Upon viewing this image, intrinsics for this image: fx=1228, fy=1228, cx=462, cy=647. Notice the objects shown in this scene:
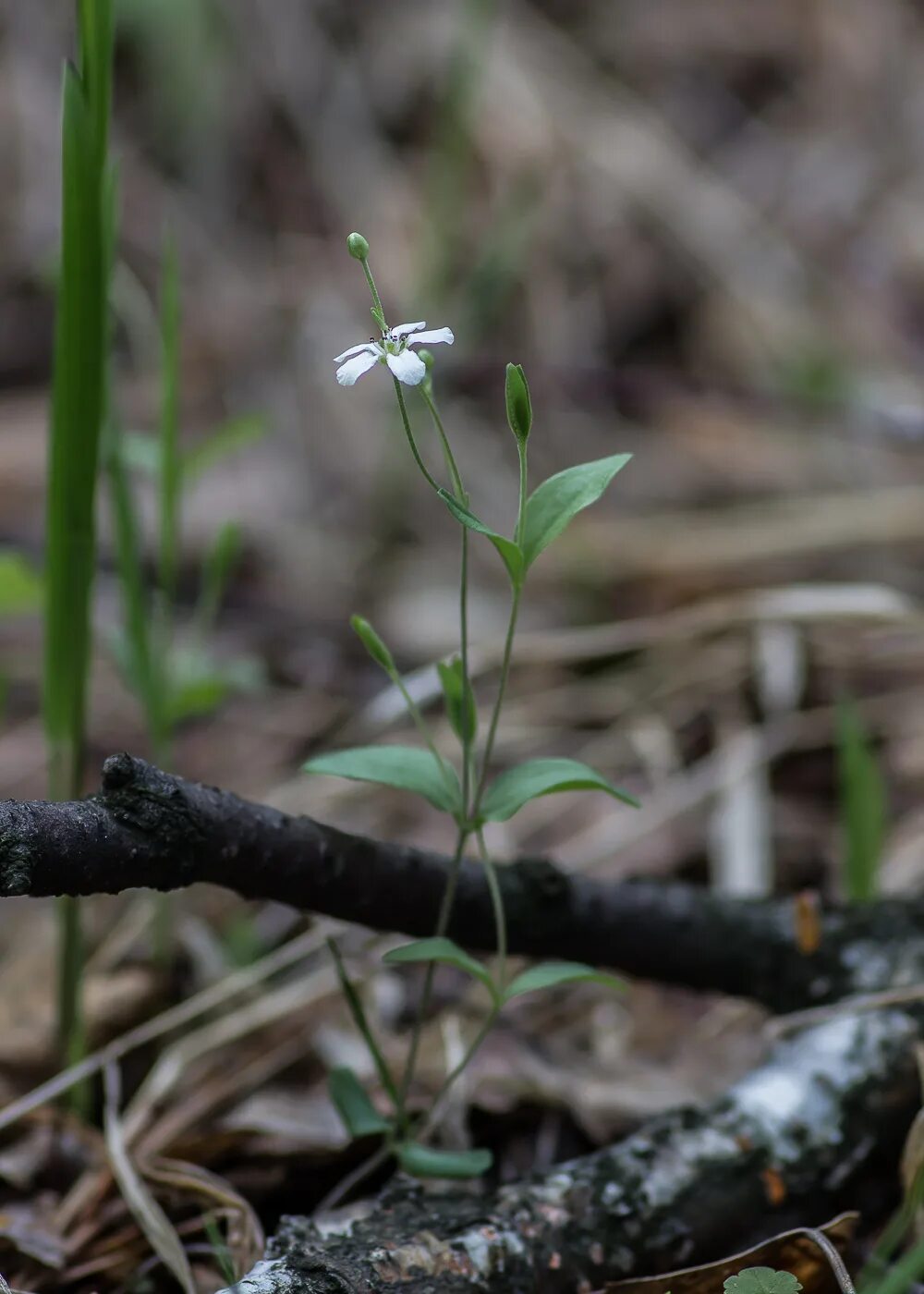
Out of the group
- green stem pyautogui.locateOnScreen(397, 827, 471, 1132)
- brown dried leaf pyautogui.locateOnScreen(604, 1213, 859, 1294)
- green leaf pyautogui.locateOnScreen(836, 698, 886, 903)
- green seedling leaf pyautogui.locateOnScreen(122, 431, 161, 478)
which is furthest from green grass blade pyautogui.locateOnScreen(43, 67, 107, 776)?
green leaf pyautogui.locateOnScreen(836, 698, 886, 903)

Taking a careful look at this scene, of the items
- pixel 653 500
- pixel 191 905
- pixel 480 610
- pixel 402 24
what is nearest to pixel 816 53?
pixel 402 24

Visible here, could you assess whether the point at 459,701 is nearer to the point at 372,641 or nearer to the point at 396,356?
the point at 372,641

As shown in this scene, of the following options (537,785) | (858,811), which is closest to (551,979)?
(537,785)

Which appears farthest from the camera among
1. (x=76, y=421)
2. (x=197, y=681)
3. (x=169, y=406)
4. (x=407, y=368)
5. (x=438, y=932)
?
(x=197, y=681)

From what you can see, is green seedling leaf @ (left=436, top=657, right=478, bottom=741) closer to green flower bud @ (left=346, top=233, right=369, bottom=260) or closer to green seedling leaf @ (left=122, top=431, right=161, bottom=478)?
green flower bud @ (left=346, top=233, right=369, bottom=260)

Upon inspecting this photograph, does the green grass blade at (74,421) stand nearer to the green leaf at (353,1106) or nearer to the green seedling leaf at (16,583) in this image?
the green seedling leaf at (16,583)

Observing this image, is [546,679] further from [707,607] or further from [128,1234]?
[128,1234]
